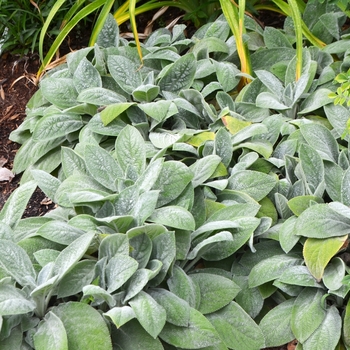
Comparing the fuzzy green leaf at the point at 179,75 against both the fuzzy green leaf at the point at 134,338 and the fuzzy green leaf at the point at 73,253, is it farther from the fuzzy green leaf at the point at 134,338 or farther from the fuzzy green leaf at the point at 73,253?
the fuzzy green leaf at the point at 134,338

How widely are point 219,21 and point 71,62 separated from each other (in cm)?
85

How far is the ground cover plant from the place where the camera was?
1.88 m

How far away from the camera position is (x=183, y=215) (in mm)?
2035

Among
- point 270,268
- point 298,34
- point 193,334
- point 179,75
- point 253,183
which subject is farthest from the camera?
point 179,75

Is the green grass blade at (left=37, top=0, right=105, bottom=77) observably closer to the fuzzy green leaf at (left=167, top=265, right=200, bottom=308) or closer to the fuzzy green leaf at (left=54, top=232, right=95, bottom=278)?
the fuzzy green leaf at (left=54, top=232, right=95, bottom=278)

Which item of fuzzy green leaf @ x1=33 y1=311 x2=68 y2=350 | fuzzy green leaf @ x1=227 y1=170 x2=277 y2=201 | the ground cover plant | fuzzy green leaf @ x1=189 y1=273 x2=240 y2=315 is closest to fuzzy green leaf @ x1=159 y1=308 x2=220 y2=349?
the ground cover plant

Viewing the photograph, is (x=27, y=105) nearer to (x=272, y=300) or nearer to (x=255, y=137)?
(x=255, y=137)

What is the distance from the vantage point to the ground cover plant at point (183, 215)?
1880mm

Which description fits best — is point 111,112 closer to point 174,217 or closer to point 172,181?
point 172,181

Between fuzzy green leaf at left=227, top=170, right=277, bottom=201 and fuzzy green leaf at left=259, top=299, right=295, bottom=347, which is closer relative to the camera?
fuzzy green leaf at left=259, top=299, right=295, bottom=347

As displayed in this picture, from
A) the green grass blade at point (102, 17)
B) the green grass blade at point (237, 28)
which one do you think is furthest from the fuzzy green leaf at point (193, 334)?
the green grass blade at point (102, 17)

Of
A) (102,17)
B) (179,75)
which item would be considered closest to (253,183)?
(179,75)

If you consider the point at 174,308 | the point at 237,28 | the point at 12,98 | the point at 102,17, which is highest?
the point at 102,17

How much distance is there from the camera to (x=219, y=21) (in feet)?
10.4
